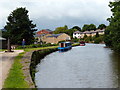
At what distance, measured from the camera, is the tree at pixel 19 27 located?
5397cm

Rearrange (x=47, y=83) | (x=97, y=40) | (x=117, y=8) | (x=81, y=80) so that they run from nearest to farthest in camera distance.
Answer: (x=47, y=83) < (x=81, y=80) < (x=117, y=8) < (x=97, y=40)

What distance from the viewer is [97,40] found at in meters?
121

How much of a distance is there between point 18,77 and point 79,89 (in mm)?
3797

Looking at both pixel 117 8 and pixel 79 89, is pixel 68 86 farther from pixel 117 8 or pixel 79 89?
pixel 117 8

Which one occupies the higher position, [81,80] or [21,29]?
[21,29]

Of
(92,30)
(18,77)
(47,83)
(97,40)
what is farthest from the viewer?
(92,30)

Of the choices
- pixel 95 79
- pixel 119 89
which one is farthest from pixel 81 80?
pixel 119 89

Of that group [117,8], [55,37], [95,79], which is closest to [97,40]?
[55,37]

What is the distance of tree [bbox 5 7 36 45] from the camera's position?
177 ft

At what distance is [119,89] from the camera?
13898mm

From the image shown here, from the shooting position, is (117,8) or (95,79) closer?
(95,79)

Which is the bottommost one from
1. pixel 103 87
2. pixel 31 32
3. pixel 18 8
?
pixel 103 87

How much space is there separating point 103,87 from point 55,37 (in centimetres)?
11416

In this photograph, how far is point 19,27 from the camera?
5444cm
